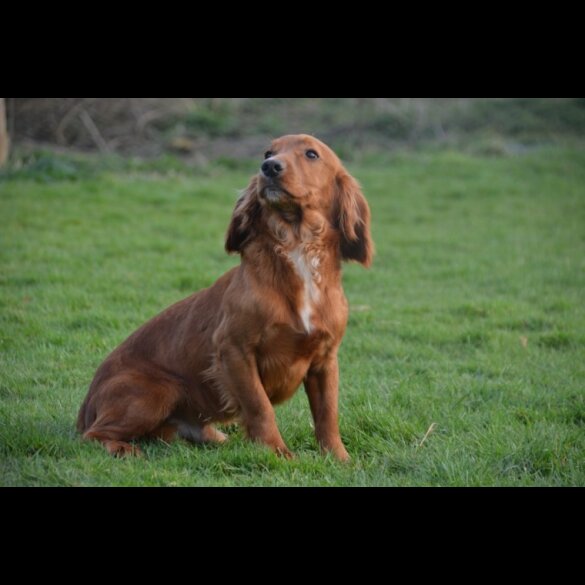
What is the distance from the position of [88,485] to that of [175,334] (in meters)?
1.36

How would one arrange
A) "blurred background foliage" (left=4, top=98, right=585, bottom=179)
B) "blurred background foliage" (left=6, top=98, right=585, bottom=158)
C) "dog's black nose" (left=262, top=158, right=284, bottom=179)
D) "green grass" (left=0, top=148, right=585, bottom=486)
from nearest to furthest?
1. "green grass" (left=0, top=148, right=585, bottom=486)
2. "dog's black nose" (left=262, top=158, right=284, bottom=179)
3. "blurred background foliage" (left=4, top=98, right=585, bottom=179)
4. "blurred background foliage" (left=6, top=98, right=585, bottom=158)

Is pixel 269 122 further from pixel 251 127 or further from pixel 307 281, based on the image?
pixel 307 281

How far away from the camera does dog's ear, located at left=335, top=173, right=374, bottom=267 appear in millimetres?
5023

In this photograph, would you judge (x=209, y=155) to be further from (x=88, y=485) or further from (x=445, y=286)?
(x=88, y=485)

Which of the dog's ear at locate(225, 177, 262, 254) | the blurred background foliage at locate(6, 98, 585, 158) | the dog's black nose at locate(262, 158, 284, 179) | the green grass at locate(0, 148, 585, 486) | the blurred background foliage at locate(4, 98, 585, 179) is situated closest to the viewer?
the green grass at locate(0, 148, 585, 486)

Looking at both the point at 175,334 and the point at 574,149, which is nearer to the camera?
the point at 175,334

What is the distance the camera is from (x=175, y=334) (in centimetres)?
516

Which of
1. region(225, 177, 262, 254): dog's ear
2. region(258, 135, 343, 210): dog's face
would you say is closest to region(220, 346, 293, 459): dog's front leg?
region(225, 177, 262, 254): dog's ear

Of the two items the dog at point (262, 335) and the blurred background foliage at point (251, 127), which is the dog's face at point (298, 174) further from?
the blurred background foliage at point (251, 127)

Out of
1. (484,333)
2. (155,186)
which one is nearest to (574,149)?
(155,186)

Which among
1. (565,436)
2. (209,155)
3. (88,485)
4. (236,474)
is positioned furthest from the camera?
(209,155)

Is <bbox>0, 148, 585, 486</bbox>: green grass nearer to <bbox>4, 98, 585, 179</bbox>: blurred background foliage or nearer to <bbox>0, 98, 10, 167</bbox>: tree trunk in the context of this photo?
<bbox>0, 98, 10, 167</bbox>: tree trunk

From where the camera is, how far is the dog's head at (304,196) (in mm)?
4730

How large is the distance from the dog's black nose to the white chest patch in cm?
45
